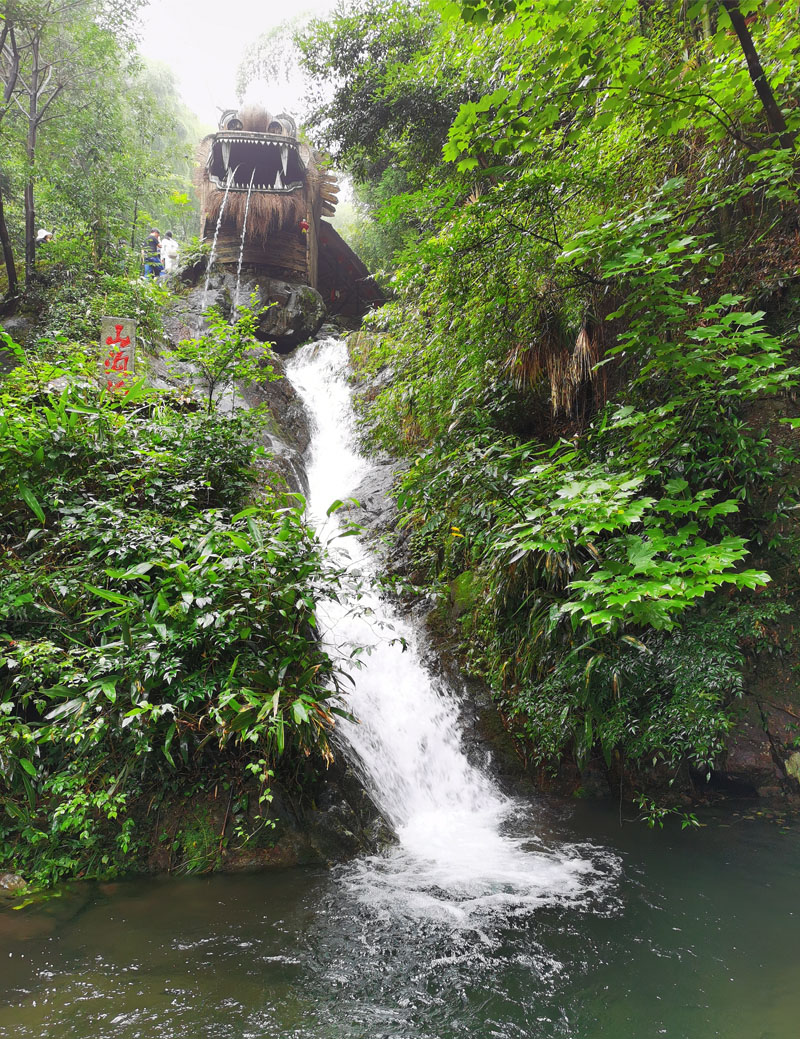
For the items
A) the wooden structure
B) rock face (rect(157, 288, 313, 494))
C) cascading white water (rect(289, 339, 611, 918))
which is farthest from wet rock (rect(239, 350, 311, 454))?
the wooden structure

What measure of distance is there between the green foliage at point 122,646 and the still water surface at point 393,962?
0.56 m

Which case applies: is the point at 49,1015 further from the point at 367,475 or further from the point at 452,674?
the point at 367,475

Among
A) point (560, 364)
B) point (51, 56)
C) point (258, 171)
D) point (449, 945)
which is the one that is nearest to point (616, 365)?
point (560, 364)

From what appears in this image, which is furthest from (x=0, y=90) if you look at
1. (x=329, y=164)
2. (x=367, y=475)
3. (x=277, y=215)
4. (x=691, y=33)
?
(x=691, y=33)

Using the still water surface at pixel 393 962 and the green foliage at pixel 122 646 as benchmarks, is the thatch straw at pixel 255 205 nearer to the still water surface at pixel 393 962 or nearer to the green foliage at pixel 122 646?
the green foliage at pixel 122 646

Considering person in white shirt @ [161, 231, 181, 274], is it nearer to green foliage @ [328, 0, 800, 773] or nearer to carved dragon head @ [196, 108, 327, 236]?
carved dragon head @ [196, 108, 327, 236]

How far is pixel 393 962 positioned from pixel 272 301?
1633cm

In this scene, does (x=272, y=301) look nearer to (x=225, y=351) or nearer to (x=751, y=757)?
(x=225, y=351)

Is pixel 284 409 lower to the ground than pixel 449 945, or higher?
higher

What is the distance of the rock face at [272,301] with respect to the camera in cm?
1549

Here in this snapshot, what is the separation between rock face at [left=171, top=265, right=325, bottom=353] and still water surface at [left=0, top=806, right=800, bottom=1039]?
1448 centimetres

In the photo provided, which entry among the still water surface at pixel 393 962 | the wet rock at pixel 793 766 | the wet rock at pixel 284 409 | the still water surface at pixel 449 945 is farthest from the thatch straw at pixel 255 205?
the wet rock at pixel 793 766

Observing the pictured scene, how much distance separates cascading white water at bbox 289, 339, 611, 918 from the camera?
3.46m

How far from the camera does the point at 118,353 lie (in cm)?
634
